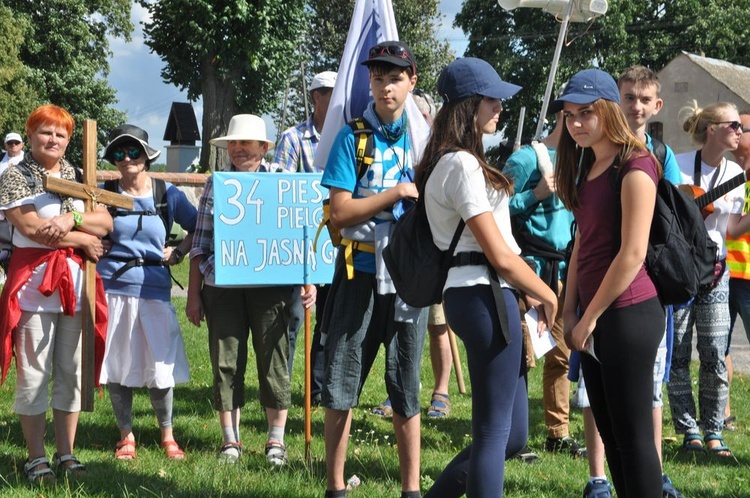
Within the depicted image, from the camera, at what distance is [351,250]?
4535mm

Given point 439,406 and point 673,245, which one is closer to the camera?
point 673,245

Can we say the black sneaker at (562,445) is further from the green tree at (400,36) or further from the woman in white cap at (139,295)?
the green tree at (400,36)

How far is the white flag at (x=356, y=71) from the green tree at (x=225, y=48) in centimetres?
2421

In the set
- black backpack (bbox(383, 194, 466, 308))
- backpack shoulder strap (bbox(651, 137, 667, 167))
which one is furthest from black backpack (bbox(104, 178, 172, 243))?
backpack shoulder strap (bbox(651, 137, 667, 167))

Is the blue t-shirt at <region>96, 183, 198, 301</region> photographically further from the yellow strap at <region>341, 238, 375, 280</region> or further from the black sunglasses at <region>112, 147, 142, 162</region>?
the yellow strap at <region>341, 238, 375, 280</region>

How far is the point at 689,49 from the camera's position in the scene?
49.0m

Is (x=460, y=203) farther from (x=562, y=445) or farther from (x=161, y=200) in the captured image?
(x=562, y=445)

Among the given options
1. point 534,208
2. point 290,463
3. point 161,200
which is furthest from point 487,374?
point 161,200

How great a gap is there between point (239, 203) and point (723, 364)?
347 centimetres

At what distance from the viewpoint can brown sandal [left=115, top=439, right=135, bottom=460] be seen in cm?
567

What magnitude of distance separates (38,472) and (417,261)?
103 inches

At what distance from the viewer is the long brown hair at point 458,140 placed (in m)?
3.72

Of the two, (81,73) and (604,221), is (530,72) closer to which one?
(81,73)

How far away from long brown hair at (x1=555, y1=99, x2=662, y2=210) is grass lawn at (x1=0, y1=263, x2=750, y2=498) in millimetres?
1759
